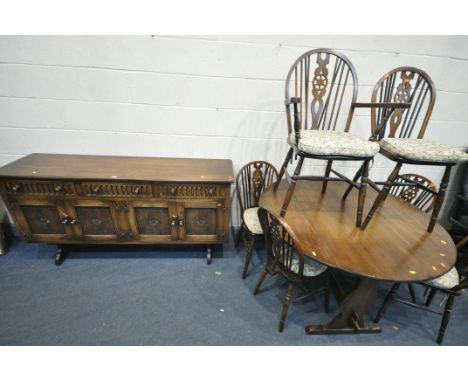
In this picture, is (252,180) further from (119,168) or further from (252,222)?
(119,168)

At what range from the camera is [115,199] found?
1542mm

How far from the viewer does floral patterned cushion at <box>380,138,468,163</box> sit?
3.65ft

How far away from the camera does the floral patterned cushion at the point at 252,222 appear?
1.57 meters

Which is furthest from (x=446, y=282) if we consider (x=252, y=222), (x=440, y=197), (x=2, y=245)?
(x=2, y=245)

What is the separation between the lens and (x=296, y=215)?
1.34m

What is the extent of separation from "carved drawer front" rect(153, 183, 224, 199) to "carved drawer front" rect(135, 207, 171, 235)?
0.46 feet

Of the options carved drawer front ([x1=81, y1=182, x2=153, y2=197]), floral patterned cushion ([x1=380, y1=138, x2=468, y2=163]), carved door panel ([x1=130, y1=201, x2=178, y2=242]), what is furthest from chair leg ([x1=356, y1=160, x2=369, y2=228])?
carved drawer front ([x1=81, y1=182, x2=153, y2=197])

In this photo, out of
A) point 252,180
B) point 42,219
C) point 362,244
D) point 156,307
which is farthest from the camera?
point 252,180

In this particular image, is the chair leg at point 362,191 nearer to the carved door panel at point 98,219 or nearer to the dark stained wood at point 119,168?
→ the dark stained wood at point 119,168

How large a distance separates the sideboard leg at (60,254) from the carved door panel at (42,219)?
0.17 m

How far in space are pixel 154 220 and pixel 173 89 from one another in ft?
3.36

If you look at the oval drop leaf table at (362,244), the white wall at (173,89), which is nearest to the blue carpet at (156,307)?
the oval drop leaf table at (362,244)

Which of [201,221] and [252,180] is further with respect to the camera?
[252,180]
